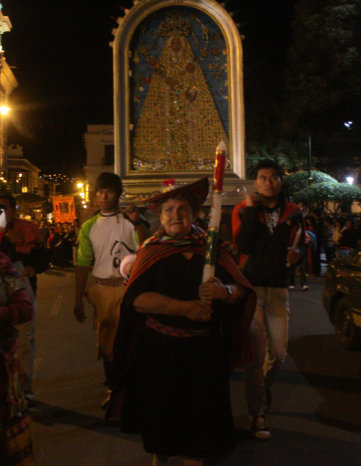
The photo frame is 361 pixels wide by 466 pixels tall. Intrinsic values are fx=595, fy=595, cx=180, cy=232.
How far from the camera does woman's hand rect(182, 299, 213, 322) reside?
9.77 ft

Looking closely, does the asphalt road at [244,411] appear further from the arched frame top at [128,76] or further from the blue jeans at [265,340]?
the arched frame top at [128,76]

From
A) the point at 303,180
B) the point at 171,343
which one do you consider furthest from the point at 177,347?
the point at 303,180

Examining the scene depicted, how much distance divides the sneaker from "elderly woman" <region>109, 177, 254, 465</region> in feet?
4.52

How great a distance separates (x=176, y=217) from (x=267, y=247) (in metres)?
1.61

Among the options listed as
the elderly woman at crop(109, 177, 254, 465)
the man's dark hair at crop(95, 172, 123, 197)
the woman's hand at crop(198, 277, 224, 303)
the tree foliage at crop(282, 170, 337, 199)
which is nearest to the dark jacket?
the man's dark hair at crop(95, 172, 123, 197)

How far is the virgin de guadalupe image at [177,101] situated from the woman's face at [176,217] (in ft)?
29.2

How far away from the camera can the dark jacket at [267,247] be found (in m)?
4.60

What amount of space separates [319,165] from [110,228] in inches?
1103

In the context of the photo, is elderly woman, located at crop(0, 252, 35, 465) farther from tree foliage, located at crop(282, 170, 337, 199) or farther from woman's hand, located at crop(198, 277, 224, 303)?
tree foliage, located at crop(282, 170, 337, 199)

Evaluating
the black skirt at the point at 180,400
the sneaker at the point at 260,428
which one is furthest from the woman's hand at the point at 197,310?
the sneaker at the point at 260,428

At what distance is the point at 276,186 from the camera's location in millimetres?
4641

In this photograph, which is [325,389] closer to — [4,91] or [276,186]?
[276,186]

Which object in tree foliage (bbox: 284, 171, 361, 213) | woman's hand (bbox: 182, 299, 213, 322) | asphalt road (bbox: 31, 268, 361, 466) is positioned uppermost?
tree foliage (bbox: 284, 171, 361, 213)

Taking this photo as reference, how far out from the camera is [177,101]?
12273 millimetres
